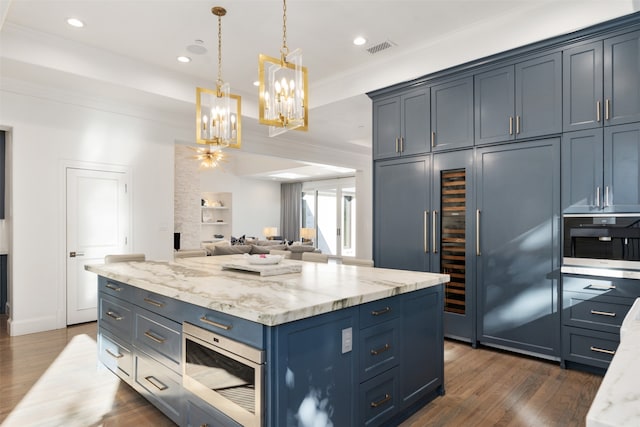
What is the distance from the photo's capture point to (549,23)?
3.30 m

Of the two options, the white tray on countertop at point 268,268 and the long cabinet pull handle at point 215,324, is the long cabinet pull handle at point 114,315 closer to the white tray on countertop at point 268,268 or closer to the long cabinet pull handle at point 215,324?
the white tray on countertop at point 268,268

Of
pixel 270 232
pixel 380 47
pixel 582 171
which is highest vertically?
pixel 380 47

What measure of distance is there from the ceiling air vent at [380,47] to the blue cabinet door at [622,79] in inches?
75.1

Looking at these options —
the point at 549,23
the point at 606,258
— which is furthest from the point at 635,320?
the point at 549,23

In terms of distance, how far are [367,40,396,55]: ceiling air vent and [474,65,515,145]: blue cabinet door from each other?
0.98 meters

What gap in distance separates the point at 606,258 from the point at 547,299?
1.89 ft

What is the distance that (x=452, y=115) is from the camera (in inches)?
153

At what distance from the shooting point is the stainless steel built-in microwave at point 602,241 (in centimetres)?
285

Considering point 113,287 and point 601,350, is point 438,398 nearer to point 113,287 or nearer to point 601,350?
point 601,350

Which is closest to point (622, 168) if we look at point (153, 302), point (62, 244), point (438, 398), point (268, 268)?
point (438, 398)

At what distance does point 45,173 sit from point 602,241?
221 inches

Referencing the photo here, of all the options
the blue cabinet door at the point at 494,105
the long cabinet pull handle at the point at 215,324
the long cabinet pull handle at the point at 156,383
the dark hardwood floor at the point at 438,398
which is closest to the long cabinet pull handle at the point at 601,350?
the dark hardwood floor at the point at 438,398

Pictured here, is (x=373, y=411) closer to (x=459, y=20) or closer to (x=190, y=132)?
(x=459, y=20)

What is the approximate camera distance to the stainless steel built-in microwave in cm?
285
